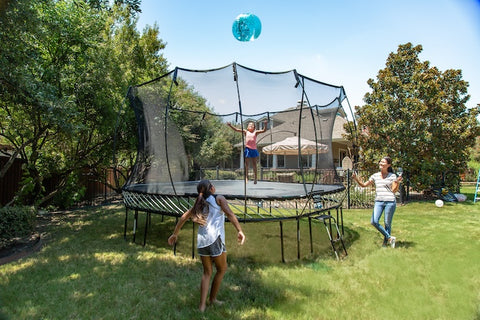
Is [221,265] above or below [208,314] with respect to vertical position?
above

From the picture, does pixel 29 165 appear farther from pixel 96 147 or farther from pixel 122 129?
pixel 122 129

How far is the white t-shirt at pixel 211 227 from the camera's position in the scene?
2.38 m

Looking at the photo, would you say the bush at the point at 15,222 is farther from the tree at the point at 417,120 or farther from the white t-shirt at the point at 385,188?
the tree at the point at 417,120

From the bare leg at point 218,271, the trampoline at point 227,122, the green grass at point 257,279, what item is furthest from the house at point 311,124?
the bare leg at point 218,271

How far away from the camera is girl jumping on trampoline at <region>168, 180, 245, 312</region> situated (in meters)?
2.38

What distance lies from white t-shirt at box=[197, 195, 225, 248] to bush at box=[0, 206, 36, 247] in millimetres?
3712

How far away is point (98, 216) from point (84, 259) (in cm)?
359

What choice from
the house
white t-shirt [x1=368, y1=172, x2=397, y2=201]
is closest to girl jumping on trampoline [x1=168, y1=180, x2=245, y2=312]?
the house

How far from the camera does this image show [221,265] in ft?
7.95

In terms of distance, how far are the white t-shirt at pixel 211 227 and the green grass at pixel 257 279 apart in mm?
624

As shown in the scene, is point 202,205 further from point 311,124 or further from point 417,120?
point 417,120

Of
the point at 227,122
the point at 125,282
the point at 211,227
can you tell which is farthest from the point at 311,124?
the point at 125,282

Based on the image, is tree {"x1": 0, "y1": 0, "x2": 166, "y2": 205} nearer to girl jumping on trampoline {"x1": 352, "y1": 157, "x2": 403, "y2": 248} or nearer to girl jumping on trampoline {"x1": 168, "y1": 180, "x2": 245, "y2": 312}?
girl jumping on trampoline {"x1": 168, "y1": 180, "x2": 245, "y2": 312}

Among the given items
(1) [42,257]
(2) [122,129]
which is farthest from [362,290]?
(2) [122,129]
